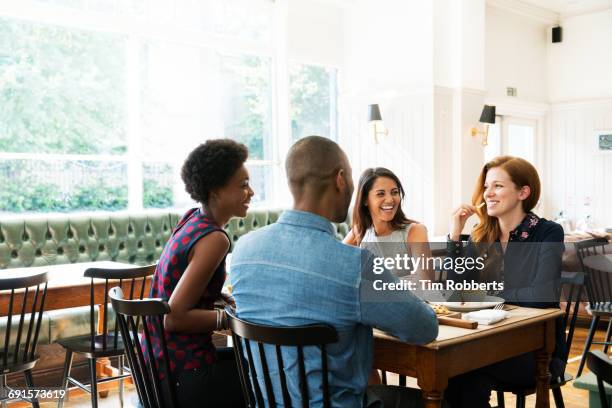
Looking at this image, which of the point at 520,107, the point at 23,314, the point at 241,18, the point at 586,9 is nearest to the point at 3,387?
the point at 23,314

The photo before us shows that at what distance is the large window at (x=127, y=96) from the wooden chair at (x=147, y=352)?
3.33 metres

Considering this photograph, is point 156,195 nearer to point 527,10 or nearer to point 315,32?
point 315,32

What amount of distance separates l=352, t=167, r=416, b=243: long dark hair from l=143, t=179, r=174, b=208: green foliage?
2749 millimetres

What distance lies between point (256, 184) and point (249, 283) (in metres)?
4.97

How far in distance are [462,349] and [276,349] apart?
64cm

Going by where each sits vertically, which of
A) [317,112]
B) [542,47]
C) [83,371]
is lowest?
[83,371]

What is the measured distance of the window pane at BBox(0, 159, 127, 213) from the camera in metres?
5.11

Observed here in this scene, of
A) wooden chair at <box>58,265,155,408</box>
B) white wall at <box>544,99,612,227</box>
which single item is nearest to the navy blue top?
wooden chair at <box>58,265,155,408</box>

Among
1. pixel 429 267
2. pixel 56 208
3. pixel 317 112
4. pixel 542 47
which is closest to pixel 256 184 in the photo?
pixel 317 112

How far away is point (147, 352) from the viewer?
2283 mm

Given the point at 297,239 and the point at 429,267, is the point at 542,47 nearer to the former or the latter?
the point at 429,267

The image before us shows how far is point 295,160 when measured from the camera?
1919 millimetres

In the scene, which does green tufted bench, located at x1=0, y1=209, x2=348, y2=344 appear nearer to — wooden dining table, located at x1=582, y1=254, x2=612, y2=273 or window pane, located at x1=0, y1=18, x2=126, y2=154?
window pane, located at x1=0, y1=18, x2=126, y2=154

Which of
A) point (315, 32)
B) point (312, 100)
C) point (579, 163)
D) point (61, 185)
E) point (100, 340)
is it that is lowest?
point (100, 340)
